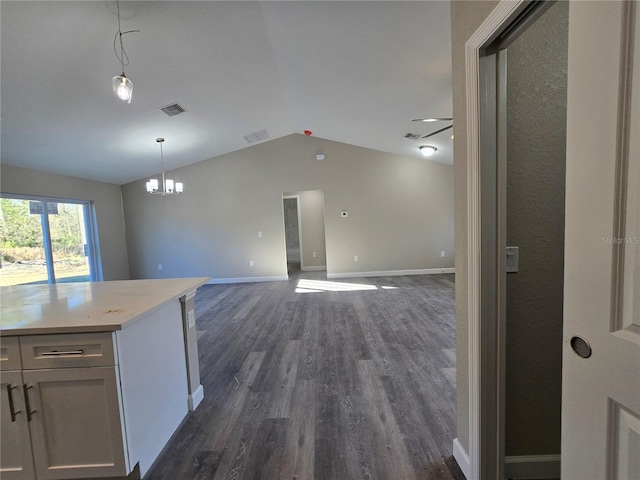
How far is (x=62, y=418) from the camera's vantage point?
1.35m

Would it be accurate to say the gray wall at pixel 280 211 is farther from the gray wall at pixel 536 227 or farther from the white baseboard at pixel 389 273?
the gray wall at pixel 536 227

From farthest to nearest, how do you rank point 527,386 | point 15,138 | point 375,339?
point 15,138, point 375,339, point 527,386

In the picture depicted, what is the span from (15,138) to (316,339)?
4.25m

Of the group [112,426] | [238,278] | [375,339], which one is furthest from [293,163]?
[112,426]

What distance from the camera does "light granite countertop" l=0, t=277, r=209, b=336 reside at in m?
1.29

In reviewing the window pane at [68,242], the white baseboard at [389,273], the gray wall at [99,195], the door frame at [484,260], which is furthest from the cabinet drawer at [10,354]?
the white baseboard at [389,273]

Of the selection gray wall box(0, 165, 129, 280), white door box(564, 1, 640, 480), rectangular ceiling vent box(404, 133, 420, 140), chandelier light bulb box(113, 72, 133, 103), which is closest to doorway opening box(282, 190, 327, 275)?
rectangular ceiling vent box(404, 133, 420, 140)

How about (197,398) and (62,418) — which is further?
(197,398)

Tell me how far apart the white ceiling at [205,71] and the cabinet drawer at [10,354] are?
2.27m

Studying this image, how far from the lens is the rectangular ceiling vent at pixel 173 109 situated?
371 centimetres

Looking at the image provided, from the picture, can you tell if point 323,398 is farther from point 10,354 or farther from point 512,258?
point 10,354

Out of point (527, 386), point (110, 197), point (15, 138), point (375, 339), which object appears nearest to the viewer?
point (527, 386)

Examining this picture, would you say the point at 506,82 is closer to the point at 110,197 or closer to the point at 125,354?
the point at 125,354

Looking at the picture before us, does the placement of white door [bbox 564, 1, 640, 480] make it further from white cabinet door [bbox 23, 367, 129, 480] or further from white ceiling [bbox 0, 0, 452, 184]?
white ceiling [bbox 0, 0, 452, 184]
